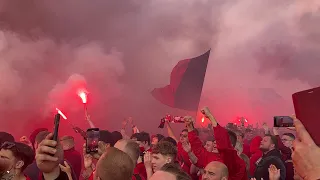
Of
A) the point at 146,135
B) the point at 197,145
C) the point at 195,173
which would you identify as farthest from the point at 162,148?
the point at 146,135

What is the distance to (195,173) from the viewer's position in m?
4.79

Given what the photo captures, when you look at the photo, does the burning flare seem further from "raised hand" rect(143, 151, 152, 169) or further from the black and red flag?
"raised hand" rect(143, 151, 152, 169)

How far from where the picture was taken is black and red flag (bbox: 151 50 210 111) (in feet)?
33.2

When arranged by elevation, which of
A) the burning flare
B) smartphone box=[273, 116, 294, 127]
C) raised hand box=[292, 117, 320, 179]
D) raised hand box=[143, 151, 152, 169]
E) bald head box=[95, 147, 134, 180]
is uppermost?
the burning flare

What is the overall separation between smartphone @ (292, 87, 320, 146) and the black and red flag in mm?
8492

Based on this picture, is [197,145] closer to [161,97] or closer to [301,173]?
[301,173]

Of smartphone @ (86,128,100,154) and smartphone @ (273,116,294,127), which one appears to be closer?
smartphone @ (273,116,294,127)

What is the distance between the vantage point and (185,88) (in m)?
10.8

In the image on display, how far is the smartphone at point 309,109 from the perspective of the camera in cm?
123

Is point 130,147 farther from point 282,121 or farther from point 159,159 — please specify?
point 282,121

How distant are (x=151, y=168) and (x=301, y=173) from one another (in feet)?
7.38

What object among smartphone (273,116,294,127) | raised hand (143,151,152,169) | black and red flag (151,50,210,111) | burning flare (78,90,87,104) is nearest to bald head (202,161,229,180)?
raised hand (143,151,152,169)

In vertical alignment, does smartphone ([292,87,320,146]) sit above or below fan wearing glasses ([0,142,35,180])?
below

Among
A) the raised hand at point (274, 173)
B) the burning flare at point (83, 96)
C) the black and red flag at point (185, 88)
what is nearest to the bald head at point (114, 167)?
the raised hand at point (274, 173)
